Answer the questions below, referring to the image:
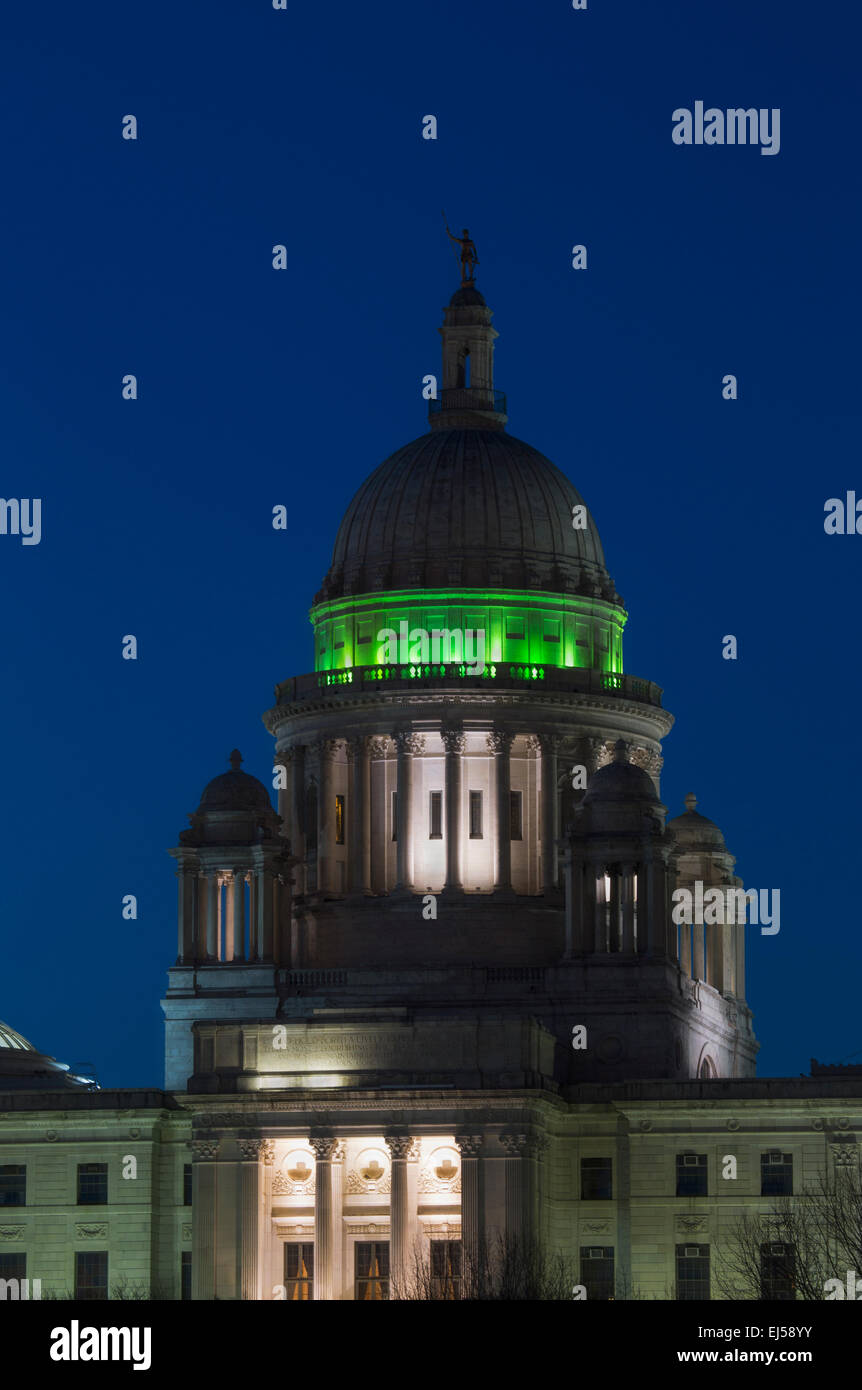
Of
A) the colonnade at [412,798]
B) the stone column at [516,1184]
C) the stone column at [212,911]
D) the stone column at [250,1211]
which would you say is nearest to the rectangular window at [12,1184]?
the stone column at [250,1211]

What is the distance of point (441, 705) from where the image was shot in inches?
5984

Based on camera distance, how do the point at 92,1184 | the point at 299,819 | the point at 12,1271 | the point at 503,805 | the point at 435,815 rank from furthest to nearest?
the point at 299,819, the point at 435,815, the point at 503,805, the point at 92,1184, the point at 12,1271

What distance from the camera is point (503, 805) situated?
151m

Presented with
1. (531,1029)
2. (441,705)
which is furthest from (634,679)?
(531,1029)

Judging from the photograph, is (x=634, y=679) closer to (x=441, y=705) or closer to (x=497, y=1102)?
(x=441, y=705)

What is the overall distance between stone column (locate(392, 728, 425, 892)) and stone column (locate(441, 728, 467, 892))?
1456mm

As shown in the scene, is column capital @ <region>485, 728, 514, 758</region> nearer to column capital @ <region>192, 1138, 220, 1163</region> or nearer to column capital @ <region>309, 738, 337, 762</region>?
column capital @ <region>309, 738, 337, 762</region>

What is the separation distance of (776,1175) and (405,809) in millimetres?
27745

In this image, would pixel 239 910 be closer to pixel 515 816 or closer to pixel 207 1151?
pixel 515 816

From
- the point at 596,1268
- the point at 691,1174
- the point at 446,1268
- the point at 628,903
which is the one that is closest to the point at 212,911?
the point at 628,903

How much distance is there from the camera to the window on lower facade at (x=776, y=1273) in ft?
408

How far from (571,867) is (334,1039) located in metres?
14.3

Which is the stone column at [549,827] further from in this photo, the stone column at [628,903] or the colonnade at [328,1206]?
the colonnade at [328,1206]

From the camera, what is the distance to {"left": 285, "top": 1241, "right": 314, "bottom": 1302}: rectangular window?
131500 mm
